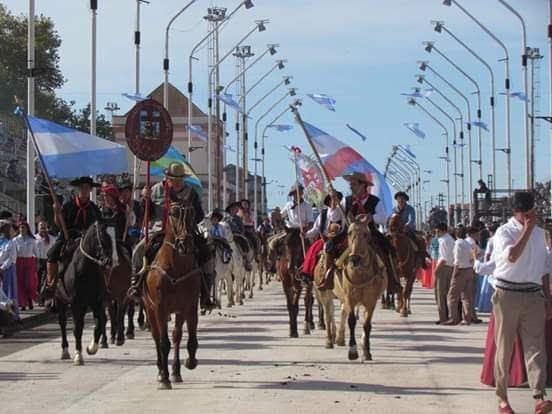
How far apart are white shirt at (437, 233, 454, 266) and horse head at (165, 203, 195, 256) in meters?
12.0

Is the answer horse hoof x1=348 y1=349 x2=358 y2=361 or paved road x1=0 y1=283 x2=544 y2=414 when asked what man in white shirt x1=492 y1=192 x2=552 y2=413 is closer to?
paved road x1=0 y1=283 x2=544 y2=414

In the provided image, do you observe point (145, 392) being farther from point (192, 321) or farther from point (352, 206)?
point (352, 206)

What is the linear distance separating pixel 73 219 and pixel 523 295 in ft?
27.8

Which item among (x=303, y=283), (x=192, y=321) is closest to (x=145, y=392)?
(x=192, y=321)

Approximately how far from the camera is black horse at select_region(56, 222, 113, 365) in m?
17.6

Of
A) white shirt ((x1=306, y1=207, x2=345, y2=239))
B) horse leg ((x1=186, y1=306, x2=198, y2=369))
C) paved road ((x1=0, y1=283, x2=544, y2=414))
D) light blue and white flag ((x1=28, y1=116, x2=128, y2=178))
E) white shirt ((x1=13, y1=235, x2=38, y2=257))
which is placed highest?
light blue and white flag ((x1=28, y1=116, x2=128, y2=178))

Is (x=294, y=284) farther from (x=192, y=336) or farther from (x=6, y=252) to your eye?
(x=6, y=252)

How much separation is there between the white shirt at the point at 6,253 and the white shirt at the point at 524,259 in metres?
15.0

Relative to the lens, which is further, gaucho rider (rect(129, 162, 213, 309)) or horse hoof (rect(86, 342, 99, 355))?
horse hoof (rect(86, 342, 99, 355))

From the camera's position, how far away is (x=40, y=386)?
49.5 feet

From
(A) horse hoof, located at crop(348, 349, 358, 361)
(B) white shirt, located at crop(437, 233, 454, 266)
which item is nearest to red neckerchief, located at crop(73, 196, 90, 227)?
(A) horse hoof, located at crop(348, 349, 358, 361)

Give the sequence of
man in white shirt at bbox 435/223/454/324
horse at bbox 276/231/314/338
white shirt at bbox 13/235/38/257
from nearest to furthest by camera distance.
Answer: horse at bbox 276/231/314/338, man in white shirt at bbox 435/223/454/324, white shirt at bbox 13/235/38/257

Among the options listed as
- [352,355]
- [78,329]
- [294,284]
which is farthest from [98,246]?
[294,284]

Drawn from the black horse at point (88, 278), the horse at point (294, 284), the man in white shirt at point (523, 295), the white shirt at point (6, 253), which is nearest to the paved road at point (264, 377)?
the horse at point (294, 284)
